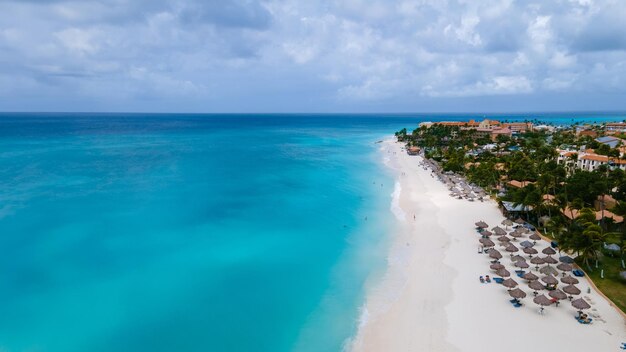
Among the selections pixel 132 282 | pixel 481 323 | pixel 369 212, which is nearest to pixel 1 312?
pixel 132 282

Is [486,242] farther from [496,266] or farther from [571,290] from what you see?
[571,290]

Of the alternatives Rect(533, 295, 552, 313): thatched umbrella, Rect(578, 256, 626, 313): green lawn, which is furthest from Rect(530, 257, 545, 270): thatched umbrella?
Rect(533, 295, 552, 313): thatched umbrella

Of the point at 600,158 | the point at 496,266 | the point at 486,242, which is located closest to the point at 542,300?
the point at 496,266

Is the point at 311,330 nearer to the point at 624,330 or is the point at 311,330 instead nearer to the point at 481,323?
the point at 481,323

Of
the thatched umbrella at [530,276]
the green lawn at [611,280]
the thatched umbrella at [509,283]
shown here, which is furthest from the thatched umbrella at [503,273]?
the green lawn at [611,280]

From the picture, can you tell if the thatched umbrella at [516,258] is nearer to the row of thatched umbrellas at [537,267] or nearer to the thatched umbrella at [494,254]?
A: the row of thatched umbrellas at [537,267]

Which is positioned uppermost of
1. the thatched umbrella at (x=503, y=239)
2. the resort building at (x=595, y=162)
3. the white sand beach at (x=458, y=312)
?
the resort building at (x=595, y=162)
